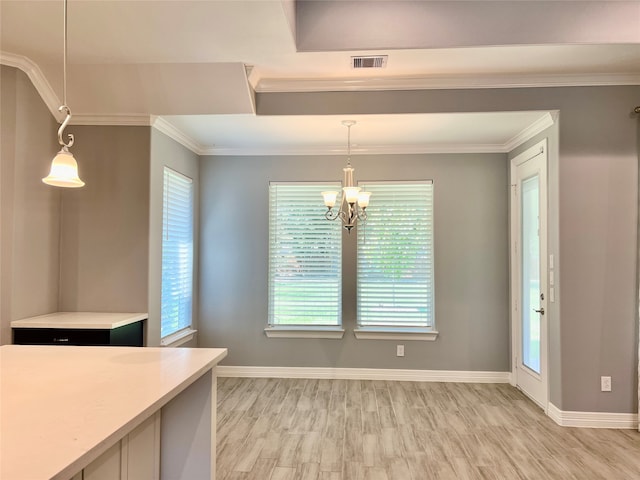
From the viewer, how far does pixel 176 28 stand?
7.64 feet

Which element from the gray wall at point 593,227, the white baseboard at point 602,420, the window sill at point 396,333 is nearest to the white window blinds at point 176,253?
the window sill at point 396,333

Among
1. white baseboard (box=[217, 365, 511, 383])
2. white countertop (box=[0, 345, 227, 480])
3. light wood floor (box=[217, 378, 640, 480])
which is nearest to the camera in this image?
white countertop (box=[0, 345, 227, 480])

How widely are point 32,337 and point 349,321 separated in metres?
2.92

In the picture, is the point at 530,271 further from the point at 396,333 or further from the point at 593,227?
the point at 396,333

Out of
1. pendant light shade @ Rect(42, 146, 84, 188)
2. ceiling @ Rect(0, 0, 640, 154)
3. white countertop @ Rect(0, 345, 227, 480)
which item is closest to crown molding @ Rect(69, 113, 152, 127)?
ceiling @ Rect(0, 0, 640, 154)

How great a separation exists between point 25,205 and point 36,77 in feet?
3.18

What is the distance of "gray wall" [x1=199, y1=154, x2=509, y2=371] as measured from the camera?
4309 millimetres

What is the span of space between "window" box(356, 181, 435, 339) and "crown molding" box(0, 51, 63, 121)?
9.85 feet

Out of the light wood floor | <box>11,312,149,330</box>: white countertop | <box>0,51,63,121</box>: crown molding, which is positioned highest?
<box>0,51,63,121</box>: crown molding

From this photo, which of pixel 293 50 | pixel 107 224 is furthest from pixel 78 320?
pixel 293 50

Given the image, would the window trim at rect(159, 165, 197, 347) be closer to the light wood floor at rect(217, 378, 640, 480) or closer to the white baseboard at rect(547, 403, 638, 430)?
the light wood floor at rect(217, 378, 640, 480)

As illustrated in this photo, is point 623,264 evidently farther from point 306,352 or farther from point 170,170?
point 170,170

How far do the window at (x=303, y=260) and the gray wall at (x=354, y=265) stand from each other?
94 mm

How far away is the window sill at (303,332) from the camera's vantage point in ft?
14.4
